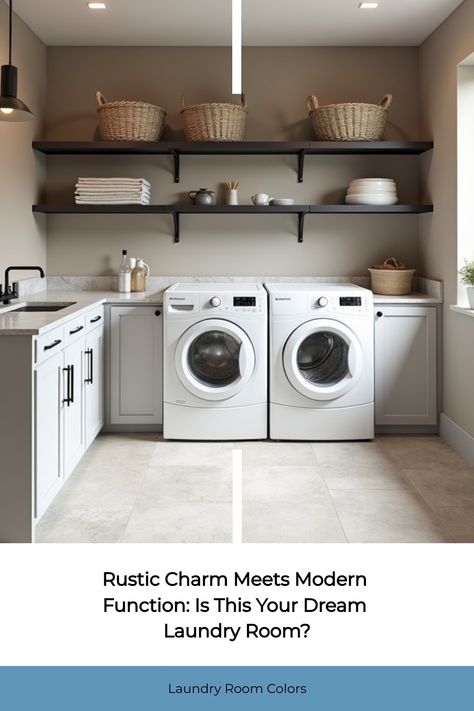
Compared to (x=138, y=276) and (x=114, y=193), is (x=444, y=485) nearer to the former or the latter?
(x=138, y=276)

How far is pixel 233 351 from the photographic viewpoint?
15.0ft

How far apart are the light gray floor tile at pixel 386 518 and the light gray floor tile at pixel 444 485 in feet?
→ 0.31

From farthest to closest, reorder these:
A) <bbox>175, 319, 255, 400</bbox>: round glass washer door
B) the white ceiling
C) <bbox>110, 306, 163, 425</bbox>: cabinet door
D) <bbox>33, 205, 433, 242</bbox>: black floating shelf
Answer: <bbox>33, 205, 433, 242</bbox>: black floating shelf → <bbox>110, 306, 163, 425</bbox>: cabinet door → <bbox>175, 319, 255, 400</bbox>: round glass washer door → the white ceiling

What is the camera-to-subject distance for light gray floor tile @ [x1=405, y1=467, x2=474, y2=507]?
3.52 m

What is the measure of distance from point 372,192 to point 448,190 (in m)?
0.56

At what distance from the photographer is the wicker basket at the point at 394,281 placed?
194 inches

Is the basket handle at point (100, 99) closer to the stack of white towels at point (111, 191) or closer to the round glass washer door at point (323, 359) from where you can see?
the stack of white towels at point (111, 191)

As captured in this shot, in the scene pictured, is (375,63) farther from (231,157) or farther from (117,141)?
(117,141)

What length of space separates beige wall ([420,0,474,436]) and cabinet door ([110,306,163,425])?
1.71 metres

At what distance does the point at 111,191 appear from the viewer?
493 centimetres

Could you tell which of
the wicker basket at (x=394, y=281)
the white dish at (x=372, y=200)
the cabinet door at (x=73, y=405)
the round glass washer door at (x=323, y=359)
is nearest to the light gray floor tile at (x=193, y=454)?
the cabinet door at (x=73, y=405)

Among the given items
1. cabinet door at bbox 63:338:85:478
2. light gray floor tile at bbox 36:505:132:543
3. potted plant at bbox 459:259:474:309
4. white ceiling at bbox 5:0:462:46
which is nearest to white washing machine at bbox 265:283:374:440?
potted plant at bbox 459:259:474:309

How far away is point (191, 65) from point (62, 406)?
276 cm

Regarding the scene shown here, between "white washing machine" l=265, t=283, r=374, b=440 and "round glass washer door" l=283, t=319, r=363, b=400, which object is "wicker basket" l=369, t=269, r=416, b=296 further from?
"round glass washer door" l=283, t=319, r=363, b=400
